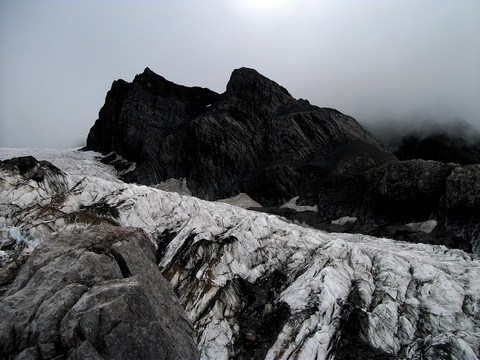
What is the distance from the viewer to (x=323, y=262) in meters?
21.8

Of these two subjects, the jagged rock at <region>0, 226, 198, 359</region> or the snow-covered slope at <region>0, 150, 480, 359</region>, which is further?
the snow-covered slope at <region>0, 150, 480, 359</region>

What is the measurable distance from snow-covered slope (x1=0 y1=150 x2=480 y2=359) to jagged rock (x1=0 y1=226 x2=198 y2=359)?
4324 millimetres

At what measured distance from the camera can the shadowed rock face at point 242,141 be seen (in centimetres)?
5394

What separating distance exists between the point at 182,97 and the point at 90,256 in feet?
251

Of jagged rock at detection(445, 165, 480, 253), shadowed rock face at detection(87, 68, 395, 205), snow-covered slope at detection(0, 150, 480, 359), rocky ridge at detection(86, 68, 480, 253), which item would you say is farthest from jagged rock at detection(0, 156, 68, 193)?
jagged rock at detection(445, 165, 480, 253)

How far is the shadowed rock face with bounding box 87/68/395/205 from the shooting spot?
177 feet

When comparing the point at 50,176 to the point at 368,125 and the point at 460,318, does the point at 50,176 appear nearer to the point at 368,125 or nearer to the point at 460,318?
the point at 460,318

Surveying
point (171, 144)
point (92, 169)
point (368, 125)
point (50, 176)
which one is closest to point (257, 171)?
point (171, 144)

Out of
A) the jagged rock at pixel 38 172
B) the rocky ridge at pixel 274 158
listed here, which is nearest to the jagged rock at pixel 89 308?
the jagged rock at pixel 38 172

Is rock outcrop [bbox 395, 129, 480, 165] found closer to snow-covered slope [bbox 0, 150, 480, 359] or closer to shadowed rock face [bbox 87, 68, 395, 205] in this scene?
shadowed rock face [bbox 87, 68, 395, 205]

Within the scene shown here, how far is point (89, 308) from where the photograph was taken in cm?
1223

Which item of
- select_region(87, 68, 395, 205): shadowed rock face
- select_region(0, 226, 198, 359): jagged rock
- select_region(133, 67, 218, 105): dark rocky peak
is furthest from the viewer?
select_region(133, 67, 218, 105): dark rocky peak

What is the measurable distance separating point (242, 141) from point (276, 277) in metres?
44.6

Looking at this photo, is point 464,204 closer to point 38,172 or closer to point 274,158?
point 274,158
